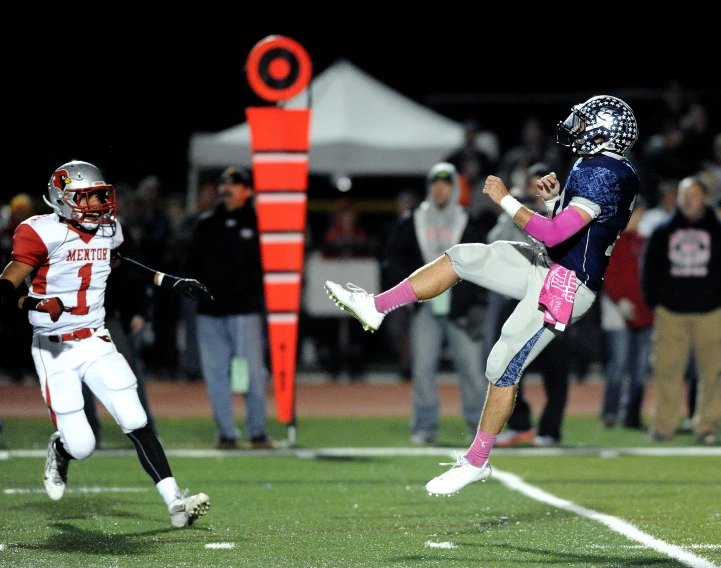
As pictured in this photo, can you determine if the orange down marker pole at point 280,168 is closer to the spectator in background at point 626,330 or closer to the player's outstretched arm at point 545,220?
the spectator in background at point 626,330

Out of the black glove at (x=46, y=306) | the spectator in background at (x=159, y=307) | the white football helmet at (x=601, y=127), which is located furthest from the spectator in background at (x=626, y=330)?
the black glove at (x=46, y=306)

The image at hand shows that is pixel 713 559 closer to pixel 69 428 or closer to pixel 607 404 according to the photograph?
pixel 69 428

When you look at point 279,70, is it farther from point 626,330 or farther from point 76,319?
point 626,330

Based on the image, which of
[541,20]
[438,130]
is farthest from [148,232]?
[541,20]

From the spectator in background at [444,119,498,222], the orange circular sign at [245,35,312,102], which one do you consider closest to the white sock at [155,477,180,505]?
the orange circular sign at [245,35,312,102]

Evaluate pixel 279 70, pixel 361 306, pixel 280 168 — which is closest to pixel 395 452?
pixel 280 168

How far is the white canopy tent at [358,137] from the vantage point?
634 inches

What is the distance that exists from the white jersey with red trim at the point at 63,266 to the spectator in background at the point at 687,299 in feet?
17.4

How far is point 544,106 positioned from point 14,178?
7.66 metres

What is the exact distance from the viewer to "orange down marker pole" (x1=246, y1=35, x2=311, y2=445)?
392 inches

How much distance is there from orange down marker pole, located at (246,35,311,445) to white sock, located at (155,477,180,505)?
339 cm

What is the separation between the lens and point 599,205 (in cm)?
645

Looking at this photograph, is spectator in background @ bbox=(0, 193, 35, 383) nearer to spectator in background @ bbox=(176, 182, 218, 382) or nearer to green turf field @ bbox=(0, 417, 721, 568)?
spectator in background @ bbox=(176, 182, 218, 382)

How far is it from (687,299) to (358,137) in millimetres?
6615
